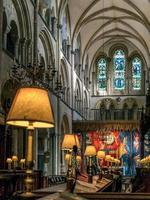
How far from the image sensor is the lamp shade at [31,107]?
3.67 m

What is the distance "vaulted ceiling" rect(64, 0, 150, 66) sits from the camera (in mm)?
34031

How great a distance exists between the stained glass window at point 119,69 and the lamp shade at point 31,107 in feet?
136

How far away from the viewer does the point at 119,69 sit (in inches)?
1794

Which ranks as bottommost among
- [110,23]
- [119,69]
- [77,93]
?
[77,93]

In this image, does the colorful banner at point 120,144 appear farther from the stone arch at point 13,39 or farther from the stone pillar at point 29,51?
the stone arch at point 13,39

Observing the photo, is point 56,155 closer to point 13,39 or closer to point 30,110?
point 13,39

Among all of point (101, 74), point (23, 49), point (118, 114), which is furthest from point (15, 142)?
point (101, 74)

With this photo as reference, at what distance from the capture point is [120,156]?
36.5 meters

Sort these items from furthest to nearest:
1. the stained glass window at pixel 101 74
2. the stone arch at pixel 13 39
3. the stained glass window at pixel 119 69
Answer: the stained glass window at pixel 101 74, the stained glass window at pixel 119 69, the stone arch at pixel 13 39

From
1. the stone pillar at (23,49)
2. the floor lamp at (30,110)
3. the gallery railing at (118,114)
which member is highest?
the stone pillar at (23,49)

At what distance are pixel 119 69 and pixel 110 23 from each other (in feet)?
22.7

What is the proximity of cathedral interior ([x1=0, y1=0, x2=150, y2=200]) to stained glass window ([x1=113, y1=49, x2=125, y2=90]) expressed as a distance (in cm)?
10

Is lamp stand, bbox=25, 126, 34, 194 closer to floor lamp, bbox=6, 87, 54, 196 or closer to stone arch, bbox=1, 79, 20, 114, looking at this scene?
floor lamp, bbox=6, 87, 54, 196

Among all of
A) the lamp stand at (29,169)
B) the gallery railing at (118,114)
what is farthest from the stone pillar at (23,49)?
the gallery railing at (118,114)
